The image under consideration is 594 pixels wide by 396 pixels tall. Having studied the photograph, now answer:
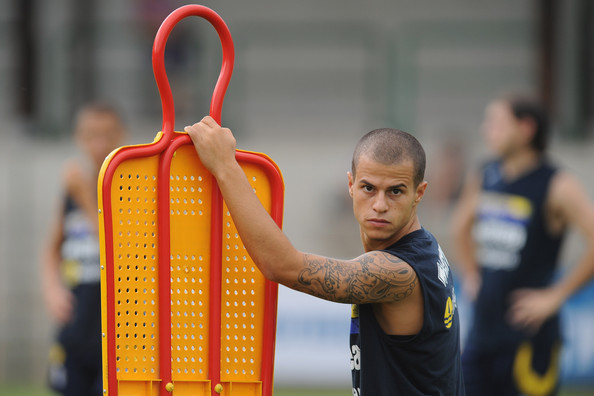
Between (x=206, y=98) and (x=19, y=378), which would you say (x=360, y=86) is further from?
(x=19, y=378)

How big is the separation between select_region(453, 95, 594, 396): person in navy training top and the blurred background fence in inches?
184

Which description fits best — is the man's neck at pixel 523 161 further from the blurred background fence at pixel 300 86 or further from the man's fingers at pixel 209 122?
the blurred background fence at pixel 300 86

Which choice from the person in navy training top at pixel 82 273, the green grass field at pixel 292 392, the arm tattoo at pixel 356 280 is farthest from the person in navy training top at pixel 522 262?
the green grass field at pixel 292 392

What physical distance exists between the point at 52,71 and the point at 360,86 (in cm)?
427

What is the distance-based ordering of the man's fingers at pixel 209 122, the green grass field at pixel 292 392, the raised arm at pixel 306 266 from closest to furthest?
the raised arm at pixel 306 266 → the man's fingers at pixel 209 122 → the green grass field at pixel 292 392

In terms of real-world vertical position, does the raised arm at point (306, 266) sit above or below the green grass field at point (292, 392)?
above

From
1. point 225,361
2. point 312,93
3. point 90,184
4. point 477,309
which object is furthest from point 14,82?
point 225,361

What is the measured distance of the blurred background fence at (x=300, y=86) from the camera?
36.4 ft

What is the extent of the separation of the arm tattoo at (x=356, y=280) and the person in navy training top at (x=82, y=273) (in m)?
3.48

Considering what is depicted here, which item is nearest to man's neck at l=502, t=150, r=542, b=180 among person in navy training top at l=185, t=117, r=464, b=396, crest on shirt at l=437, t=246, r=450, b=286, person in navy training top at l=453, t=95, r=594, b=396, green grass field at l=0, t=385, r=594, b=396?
person in navy training top at l=453, t=95, r=594, b=396

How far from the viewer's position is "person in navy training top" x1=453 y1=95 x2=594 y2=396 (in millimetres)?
5973

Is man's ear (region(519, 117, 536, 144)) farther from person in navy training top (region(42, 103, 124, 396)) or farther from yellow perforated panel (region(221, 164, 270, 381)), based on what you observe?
yellow perforated panel (region(221, 164, 270, 381))

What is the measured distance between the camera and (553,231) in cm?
605

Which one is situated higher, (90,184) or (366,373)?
(90,184)
